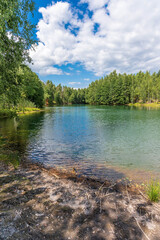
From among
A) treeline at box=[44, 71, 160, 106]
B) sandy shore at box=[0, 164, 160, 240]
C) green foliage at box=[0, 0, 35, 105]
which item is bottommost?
sandy shore at box=[0, 164, 160, 240]

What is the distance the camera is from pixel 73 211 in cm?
484

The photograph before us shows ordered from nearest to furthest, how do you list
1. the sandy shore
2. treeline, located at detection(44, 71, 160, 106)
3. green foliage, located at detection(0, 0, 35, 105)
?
1. the sandy shore
2. green foliage, located at detection(0, 0, 35, 105)
3. treeline, located at detection(44, 71, 160, 106)

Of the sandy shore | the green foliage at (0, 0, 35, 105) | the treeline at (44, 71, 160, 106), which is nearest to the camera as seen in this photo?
the sandy shore

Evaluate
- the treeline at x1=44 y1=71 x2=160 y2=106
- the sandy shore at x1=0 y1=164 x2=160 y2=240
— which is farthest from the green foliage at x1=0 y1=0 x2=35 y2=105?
the treeline at x1=44 y1=71 x2=160 y2=106

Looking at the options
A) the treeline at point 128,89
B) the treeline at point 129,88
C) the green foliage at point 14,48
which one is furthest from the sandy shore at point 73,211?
the treeline at point 129,88

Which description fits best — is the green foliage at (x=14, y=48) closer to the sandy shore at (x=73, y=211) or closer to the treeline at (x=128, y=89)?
the sandy shore at (x=73, y=211)

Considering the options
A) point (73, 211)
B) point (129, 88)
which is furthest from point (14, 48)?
point (129, 88)

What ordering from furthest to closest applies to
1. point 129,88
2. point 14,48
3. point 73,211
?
point 129,88 < point 14,48 < point 73,211

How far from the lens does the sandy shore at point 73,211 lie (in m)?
3.88

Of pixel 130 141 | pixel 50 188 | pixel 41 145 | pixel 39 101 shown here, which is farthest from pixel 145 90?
pixel 50 188

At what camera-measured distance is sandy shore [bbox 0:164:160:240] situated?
388 cm

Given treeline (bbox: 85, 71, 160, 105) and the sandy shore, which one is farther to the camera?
treeline (bbox: 85, 71, 160, 105)

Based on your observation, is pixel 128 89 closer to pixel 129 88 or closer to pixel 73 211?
pixel 129 88

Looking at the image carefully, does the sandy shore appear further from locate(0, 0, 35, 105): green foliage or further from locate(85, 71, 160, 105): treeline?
locate(85, 71, 160, 105): treeline
